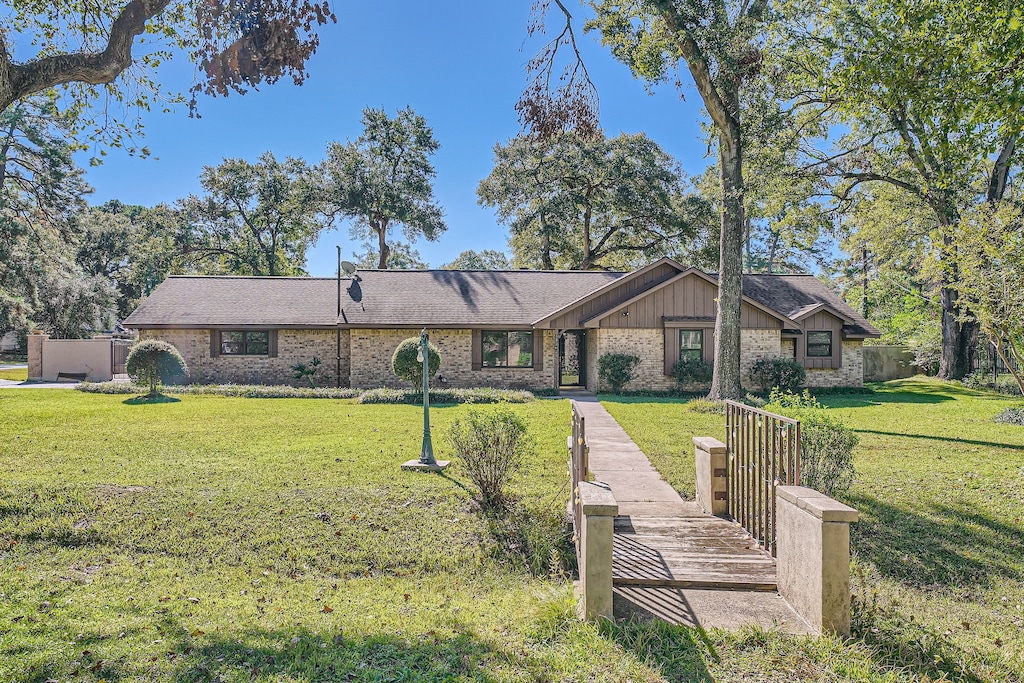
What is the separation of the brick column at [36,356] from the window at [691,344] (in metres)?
25.9

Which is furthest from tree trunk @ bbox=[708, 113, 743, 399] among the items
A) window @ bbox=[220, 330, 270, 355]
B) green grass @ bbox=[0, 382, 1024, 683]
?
window @ bbox=[220, 330, 270, 355]

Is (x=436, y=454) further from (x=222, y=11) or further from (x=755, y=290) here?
(x=755, y=290)

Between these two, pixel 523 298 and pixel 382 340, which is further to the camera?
pixel 523 298

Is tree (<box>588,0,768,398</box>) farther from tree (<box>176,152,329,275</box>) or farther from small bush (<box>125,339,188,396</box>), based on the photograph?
tree (<box>176,152,329,275</box>)

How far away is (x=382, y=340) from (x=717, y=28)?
1416cm

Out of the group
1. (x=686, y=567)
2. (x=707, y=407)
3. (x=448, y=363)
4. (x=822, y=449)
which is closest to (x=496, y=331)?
(x=448, y=363)

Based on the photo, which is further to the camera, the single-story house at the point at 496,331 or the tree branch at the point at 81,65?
the single-story house at the point at 496,331

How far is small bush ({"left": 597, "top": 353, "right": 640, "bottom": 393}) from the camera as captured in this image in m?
19.3

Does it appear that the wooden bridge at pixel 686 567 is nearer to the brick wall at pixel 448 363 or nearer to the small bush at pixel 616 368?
the small bush at pixel 616 368

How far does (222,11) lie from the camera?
679 cm

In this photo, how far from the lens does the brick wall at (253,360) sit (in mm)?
20703

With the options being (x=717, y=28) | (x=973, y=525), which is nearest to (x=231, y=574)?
(x=973, y=525)

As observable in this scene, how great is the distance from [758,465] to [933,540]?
2.31m

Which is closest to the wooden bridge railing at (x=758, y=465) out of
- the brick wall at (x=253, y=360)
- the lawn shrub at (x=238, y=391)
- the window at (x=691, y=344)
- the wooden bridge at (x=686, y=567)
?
the wooden bridge at (x=686, y=567)
